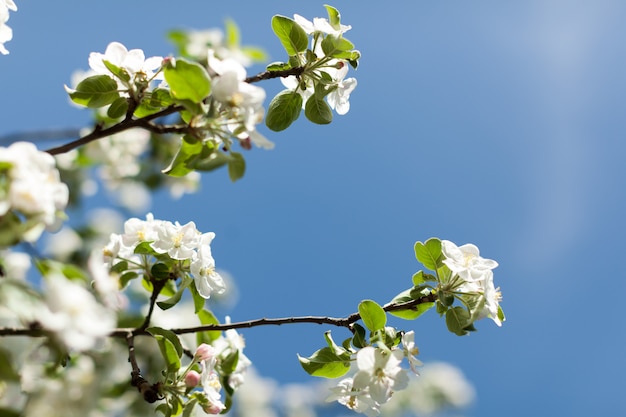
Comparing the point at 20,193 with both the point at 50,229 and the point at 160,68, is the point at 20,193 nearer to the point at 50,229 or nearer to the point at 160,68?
the point at 50,229

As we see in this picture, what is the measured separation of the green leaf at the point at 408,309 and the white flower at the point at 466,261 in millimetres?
139

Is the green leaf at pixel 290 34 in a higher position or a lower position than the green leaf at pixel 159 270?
higher

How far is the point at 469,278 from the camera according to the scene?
5.16 feet

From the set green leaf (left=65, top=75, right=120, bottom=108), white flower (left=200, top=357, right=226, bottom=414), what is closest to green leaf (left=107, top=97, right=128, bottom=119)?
green leaf (left=65, top=75, right=120, bottom=108)

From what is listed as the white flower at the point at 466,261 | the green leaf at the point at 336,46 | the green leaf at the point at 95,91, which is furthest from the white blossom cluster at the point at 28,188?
the white flower at the point at 466,261

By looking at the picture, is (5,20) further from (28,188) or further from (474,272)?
(474,272)

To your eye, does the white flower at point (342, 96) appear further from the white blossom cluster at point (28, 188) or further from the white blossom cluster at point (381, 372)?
the white blossom cluster at point (28, 188)

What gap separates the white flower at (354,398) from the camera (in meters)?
1.58

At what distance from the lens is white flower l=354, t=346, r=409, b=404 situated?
1.47m

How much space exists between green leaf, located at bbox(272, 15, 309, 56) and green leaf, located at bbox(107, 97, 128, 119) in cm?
49

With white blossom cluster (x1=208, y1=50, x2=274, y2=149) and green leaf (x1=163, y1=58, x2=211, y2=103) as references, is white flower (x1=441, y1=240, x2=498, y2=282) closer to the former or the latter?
white blossom cluster (x1=208, y1=50, x2=274, y2=149)

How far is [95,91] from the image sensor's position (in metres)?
1.65

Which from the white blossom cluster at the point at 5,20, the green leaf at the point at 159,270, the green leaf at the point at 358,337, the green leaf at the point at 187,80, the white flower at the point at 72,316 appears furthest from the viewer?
the green leaf at the point at 159,270

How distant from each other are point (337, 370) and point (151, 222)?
0.73 m
